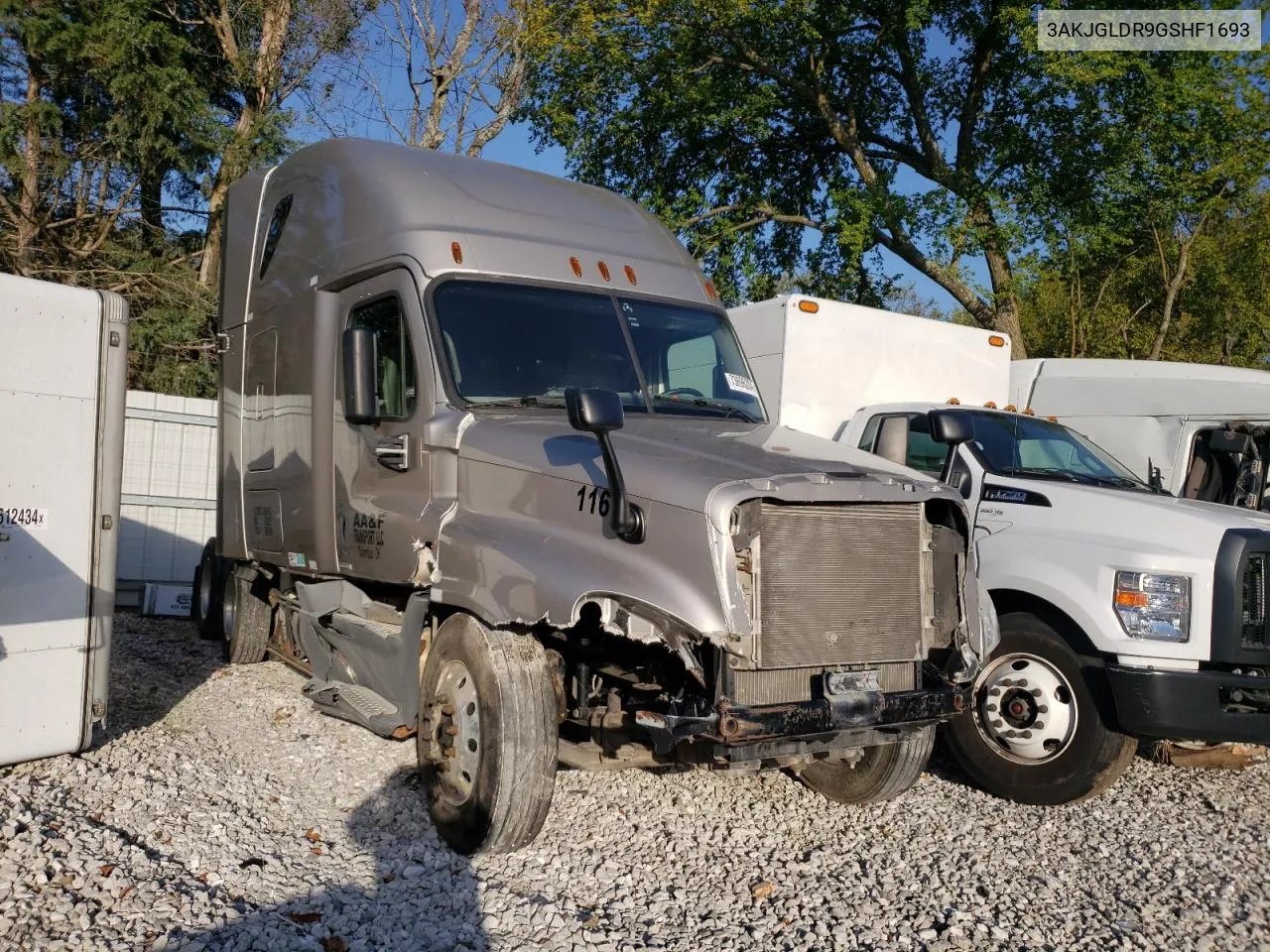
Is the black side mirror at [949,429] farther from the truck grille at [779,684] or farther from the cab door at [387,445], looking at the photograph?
the cab door at [387,445]

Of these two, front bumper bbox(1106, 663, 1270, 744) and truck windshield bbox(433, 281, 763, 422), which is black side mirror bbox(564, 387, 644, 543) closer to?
truck windshield bbox(433, 281, 763, 422)

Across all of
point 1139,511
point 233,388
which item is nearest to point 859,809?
point 1139,511

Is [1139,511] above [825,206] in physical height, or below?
below

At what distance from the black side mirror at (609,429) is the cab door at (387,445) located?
140 centimetres

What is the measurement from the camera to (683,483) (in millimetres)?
4328

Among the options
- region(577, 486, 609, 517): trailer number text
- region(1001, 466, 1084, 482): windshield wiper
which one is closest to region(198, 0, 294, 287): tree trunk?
region(1001, 466, 1084, 482): windshield wiper

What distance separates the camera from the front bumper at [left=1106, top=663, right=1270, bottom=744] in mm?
5508

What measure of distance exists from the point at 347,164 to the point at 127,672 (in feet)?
14.8

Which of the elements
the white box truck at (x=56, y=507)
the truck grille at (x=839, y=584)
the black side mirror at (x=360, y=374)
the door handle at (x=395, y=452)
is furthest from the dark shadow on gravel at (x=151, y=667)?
the truck grille at (x=839, y=584)

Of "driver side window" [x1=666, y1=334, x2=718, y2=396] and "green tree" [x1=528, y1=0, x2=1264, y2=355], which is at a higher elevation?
"green tree" [x1=528, y1=0, x2=1264, y2=355]

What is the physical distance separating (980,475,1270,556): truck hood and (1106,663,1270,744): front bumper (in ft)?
2.22

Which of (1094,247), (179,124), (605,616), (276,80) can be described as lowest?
(605,616)

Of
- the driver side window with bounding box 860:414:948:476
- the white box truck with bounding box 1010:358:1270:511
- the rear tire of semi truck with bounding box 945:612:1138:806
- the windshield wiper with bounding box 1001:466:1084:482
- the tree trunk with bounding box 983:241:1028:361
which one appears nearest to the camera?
the rear tire of semi truck with bounding box 945:612:1138:806

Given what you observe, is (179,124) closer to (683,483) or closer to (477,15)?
(477,15)
